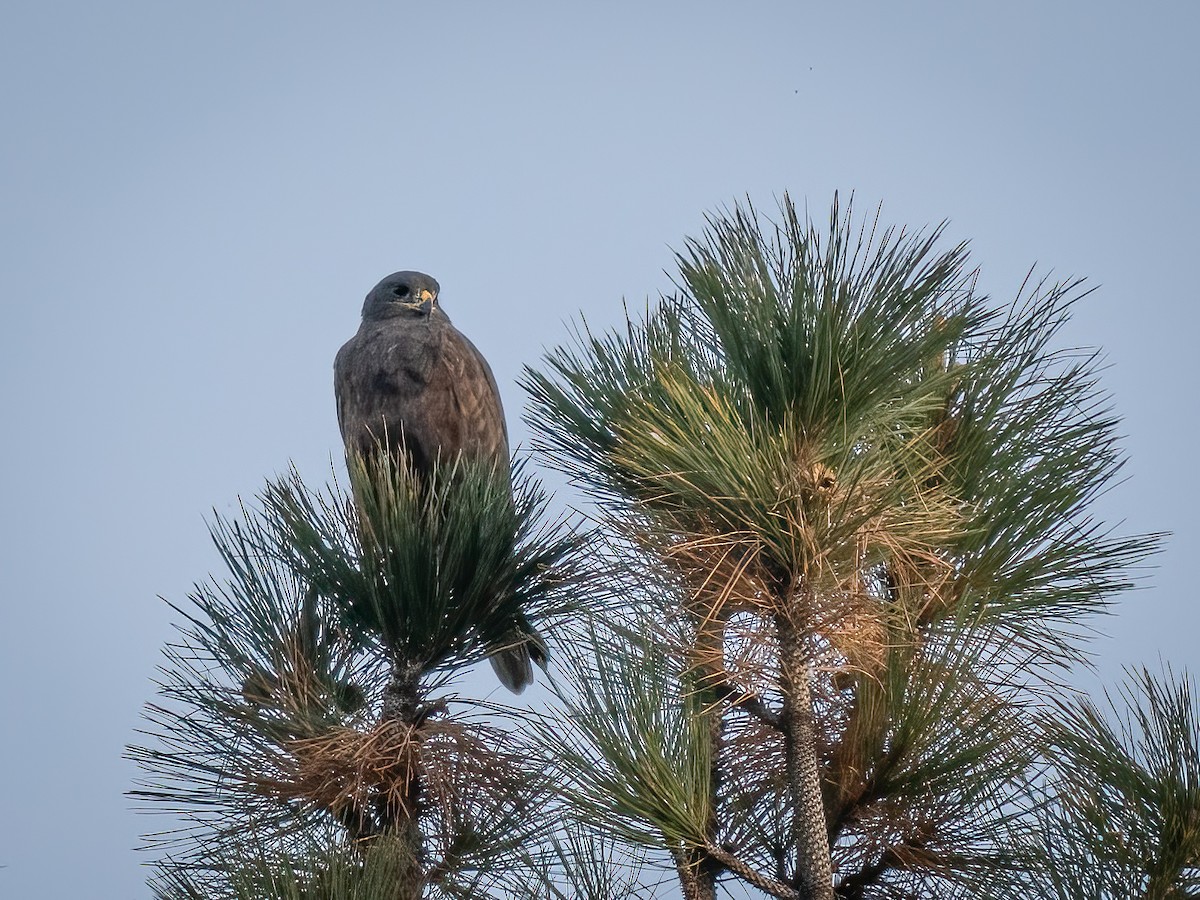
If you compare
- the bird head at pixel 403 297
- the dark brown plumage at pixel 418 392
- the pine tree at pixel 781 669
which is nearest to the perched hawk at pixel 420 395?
the dark brown plumage at pixel 418 392

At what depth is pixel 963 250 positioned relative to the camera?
93.6 inches

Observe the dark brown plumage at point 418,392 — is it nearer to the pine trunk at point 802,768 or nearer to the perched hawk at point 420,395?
the perched hawk at point 420,395

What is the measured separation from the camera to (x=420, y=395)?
4.50m

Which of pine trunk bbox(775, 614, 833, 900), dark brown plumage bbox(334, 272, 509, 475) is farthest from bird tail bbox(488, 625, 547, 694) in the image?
pine trunk bbox(775, 614, 833, 900)

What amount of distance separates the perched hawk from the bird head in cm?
12

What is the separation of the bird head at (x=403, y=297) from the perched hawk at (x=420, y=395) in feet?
0.39

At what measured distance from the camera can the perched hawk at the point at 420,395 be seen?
14.6 feet

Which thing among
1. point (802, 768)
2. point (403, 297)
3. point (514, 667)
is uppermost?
point (403, 297)

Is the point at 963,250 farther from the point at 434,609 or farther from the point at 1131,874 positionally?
the point at 434,609

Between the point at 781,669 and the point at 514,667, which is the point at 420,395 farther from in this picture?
the point at 781,669

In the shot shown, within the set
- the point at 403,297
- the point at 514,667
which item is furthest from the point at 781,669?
the point at 403,297

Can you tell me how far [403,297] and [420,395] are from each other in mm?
594

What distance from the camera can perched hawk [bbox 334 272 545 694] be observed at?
14.6ft

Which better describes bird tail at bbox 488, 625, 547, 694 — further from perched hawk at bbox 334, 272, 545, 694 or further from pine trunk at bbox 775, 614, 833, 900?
pine trunk at bbox 775, 614, 833, 900
